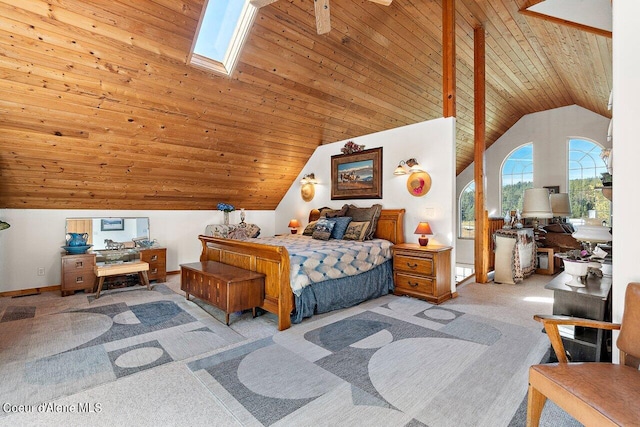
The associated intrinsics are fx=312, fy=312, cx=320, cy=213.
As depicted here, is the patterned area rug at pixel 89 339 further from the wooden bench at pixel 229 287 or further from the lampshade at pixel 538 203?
the lampshade at pixel 538 203

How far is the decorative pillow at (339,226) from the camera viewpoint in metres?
4.87

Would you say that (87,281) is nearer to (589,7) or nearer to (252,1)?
(252,1)

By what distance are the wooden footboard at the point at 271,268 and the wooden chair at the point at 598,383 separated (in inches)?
85.5

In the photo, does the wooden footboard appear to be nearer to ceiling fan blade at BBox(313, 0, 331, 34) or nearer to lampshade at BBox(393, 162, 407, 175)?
ceiling fan blade at BBox(313, 0, 331, 34)

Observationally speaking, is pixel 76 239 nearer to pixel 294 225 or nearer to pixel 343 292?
pixel 294 225

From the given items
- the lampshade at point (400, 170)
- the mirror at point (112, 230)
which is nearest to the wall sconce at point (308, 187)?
the lampshade at point (400, 170)

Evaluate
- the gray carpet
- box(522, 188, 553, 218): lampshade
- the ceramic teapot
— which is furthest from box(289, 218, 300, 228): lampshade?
box(522, 188, 553, 218): lampshade

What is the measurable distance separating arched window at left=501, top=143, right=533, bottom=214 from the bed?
14.6 feet

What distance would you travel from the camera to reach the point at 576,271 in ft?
7.77

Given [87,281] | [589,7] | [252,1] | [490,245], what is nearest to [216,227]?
[87,281]

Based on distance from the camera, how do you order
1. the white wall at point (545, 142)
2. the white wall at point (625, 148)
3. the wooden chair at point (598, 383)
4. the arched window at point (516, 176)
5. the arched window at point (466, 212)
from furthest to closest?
the arched window at point (466, 212) < the arched window at point (516, 176) < the white wall at point (545, 142) < the white wall at point (625, 148) < the wooden chair at point (598, 383)

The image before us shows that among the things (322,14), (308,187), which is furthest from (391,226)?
(322,14)

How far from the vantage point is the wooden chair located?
1.22 m

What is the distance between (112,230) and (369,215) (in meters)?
4.32
